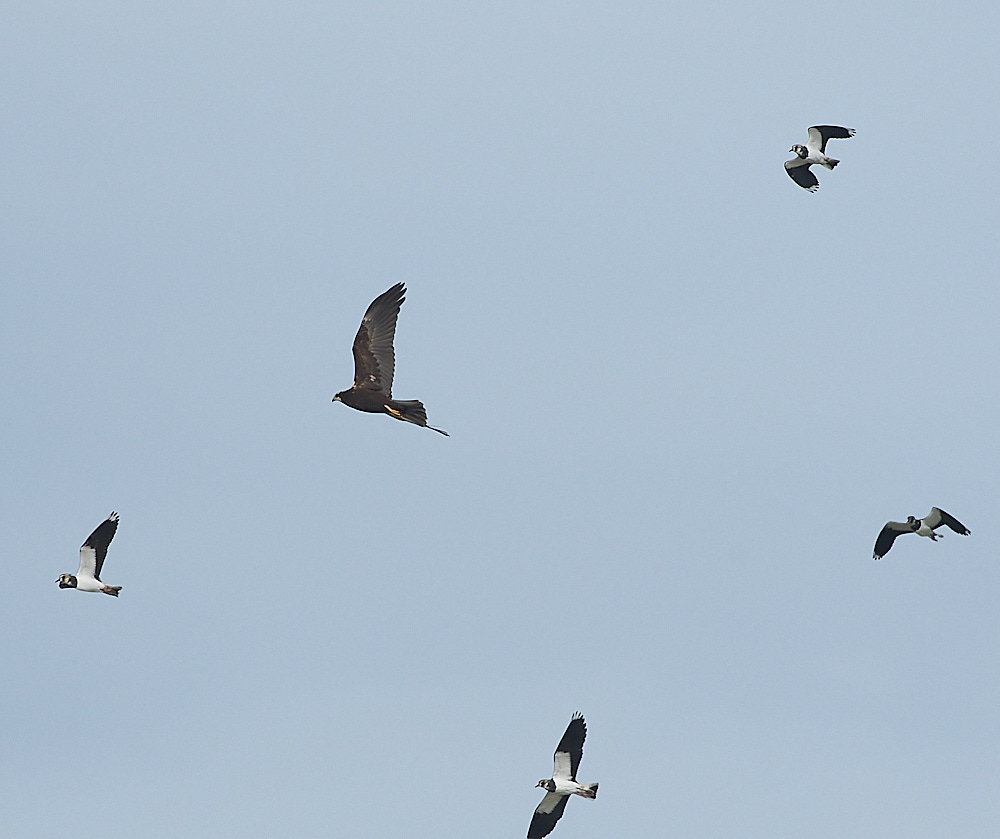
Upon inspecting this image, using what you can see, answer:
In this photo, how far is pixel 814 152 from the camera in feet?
184

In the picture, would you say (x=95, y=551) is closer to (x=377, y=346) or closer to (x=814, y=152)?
(x=377, y=346)

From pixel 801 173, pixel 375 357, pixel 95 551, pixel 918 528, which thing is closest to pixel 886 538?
pixel 918 528

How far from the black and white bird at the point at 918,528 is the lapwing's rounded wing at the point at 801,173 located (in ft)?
32.2

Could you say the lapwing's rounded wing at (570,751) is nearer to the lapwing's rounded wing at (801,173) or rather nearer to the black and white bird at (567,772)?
the black and white bird at (567,772)

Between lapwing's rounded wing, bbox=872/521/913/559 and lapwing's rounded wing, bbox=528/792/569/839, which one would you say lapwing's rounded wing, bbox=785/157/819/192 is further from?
lapwing's rounded wing, bbox=528/792/569/839

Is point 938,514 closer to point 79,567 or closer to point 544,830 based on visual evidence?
point 544,830

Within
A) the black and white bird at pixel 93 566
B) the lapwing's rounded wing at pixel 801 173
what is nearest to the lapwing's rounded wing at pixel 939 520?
the lapwing's rounded wing at pixel 801 173

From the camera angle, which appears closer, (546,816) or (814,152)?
(546,816)

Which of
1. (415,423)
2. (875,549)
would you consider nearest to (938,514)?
(875,549)

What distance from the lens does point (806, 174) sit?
56.8 metres

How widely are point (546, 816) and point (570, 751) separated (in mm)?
1976

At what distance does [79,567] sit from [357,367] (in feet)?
33.1

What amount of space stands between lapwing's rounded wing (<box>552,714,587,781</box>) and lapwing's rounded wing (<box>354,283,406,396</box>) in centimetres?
890

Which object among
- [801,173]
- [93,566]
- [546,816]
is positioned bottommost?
[546,816]
